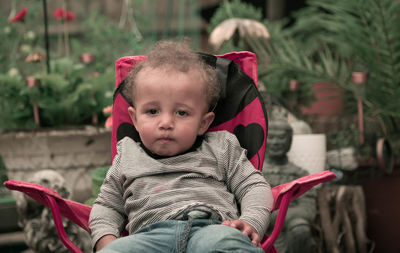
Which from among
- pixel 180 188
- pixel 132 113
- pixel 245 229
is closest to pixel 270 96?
pixel 132 113

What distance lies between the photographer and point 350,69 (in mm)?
3260

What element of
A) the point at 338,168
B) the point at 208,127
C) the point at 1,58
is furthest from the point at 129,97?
the point at 1,58

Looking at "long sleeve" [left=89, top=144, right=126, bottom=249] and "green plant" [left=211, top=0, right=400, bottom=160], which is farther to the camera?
"green plant" [left=211, top=0, right=400, bottom=160]

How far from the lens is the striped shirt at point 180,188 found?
1.55 metres

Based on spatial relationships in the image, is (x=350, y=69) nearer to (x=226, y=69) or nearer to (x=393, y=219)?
(x=393, y=219)

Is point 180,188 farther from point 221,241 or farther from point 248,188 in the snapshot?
point 221,241

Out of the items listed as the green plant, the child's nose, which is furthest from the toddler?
the green plant

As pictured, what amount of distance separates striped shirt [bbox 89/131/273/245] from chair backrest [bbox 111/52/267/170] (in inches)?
4.7

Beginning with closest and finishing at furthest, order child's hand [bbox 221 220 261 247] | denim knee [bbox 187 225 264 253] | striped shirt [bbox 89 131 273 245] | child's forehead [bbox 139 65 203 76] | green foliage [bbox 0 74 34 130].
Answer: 1. denim knee [bbox 187 225 264 253]
2. child's hand [bbox 221 220 261 247]
3. striped shirt [bbox 89 131 273 245]
4. child's forehead [bbox 139 65 203 76]
5. green foliage [bbox 0 74 34 130]

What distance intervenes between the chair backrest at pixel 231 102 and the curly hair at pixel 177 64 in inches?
2.2

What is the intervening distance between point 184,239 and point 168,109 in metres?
0.44

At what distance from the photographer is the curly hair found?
1.69 m

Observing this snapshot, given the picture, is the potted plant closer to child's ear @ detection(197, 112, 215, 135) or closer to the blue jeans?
child's ear @ detection(197, 112, 215, 135)

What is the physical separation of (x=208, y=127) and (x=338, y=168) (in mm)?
1146
